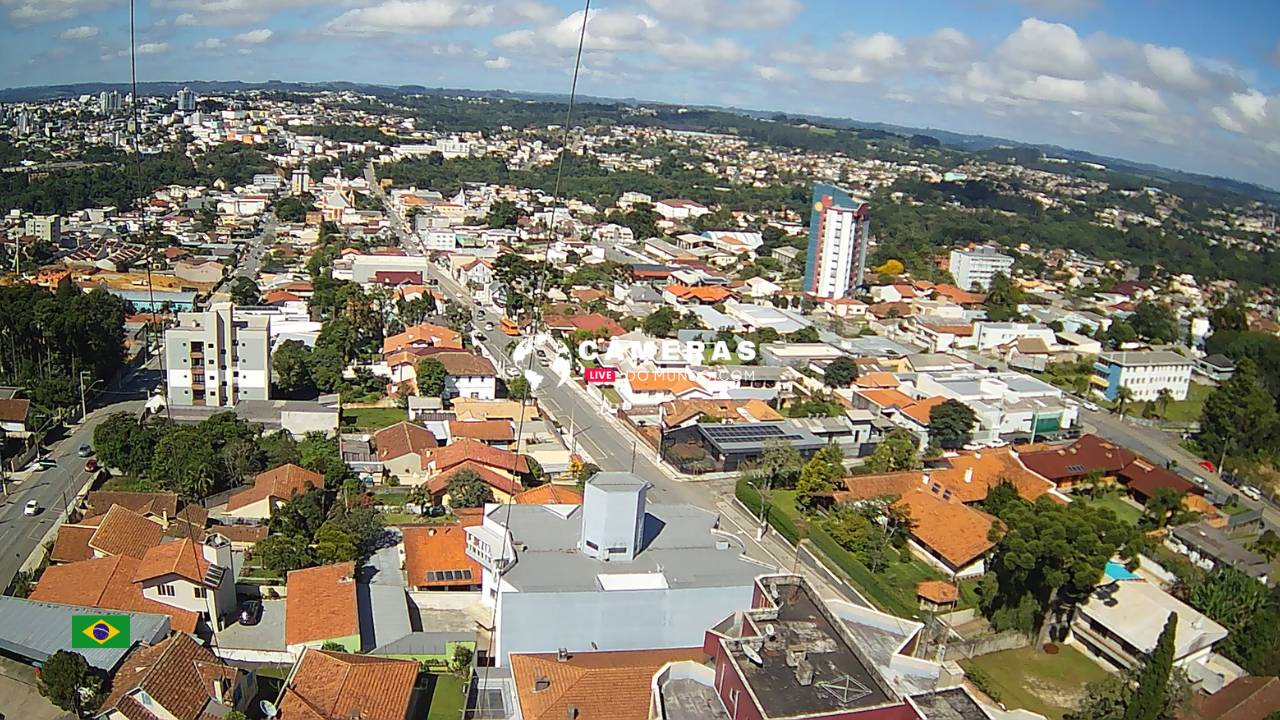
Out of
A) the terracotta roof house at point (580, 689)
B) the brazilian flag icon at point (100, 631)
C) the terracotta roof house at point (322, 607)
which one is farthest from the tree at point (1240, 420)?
the brazilian flag icon at point (100, 631)

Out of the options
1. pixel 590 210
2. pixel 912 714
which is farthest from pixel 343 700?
pixel 590 210

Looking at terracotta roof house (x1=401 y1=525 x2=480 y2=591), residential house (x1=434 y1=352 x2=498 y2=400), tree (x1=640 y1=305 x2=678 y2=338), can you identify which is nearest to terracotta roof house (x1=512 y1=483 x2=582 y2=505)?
terracotta roof house (x1=401 y1=525 x2=480 y2=591)

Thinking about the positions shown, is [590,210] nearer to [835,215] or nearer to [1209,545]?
[835,215]

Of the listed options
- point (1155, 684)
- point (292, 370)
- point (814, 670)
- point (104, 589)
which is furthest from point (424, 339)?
point (1155, 684)

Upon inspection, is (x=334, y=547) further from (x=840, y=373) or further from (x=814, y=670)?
(x=840, y=373)

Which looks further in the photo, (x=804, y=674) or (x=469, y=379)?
(x=469, y=379)

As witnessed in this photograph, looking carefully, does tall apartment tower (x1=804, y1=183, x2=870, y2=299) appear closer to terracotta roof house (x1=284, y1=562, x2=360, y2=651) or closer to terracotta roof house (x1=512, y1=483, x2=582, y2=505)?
terracotta roof house (x1=512, y1=483, x2=582, y2=505)
